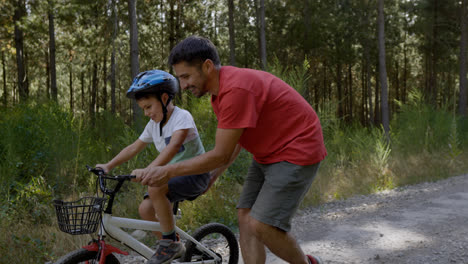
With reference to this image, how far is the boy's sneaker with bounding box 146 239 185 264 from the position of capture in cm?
301

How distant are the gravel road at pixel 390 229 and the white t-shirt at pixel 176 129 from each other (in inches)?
67.3

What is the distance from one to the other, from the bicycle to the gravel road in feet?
3.53

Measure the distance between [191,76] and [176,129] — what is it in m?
0.72

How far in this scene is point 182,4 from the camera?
2048cm

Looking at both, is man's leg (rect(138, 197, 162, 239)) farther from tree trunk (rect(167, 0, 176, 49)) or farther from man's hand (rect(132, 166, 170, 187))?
tree trunk (rect(167, 0, 176, 49))

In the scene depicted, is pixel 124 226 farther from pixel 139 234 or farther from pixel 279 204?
pixel 139 234

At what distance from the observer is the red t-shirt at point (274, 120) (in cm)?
251

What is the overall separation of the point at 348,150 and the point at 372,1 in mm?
17864

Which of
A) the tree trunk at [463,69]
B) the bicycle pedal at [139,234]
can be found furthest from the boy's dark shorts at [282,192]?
the tree trunk at [463,69]

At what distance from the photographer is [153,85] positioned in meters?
3.07

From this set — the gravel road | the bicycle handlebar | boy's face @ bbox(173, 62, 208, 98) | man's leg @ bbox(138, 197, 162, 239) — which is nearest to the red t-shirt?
boy's face @ bbox(173, 62, 208, 98)

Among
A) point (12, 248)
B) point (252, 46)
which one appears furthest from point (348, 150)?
point (252, 46)

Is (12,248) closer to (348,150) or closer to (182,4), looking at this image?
(348,150)

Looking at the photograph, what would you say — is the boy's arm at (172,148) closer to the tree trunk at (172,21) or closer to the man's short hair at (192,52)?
the man's short hair at (192,52)
